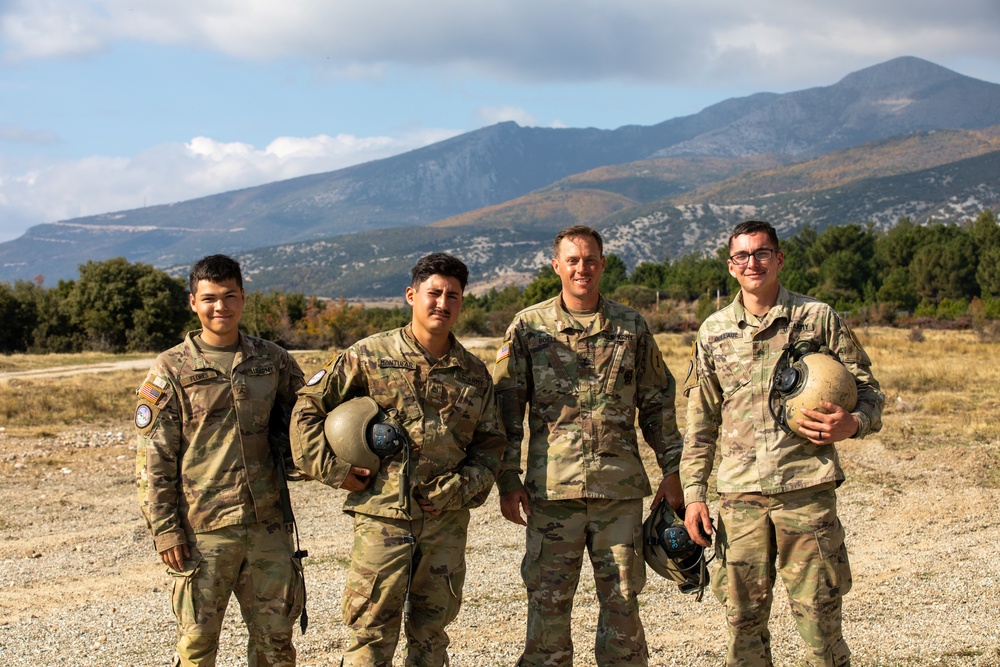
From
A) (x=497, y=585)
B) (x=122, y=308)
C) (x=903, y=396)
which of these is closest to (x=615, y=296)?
(x=122, y=308)

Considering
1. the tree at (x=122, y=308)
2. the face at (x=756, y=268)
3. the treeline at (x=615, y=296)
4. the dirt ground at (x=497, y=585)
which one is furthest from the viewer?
the treeline at (x=615, y=296)

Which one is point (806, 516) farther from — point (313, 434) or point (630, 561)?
point (313, 434)

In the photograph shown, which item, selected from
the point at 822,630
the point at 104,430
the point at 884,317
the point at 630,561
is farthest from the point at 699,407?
the point at 884,317

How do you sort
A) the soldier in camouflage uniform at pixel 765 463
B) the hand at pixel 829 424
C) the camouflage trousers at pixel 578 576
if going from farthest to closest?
1. the camouflage trousers at pixel 578 576
2. the soldier in camouflage uniform at pixel 765 463
3. the hand at pixel 829 424

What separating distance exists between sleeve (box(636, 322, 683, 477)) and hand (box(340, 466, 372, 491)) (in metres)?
1.46

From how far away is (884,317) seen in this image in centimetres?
4559

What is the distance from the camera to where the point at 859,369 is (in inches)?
170

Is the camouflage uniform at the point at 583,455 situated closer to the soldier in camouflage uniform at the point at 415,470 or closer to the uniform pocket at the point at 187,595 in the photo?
the soldier in camouflage uniform at the point at 415,470

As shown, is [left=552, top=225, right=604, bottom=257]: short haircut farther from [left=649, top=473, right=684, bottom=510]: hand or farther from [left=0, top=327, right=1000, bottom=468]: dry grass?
[left=0, top=327, right=1000, bottom=468]: dry grass

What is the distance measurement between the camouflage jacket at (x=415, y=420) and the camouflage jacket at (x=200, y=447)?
0.27 metres

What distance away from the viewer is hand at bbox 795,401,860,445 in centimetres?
409

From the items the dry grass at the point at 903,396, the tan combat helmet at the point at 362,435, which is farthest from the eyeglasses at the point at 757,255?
the dry grass at the point at 903,396

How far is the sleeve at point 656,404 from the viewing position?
457cm

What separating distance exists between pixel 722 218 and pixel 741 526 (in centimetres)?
18473
